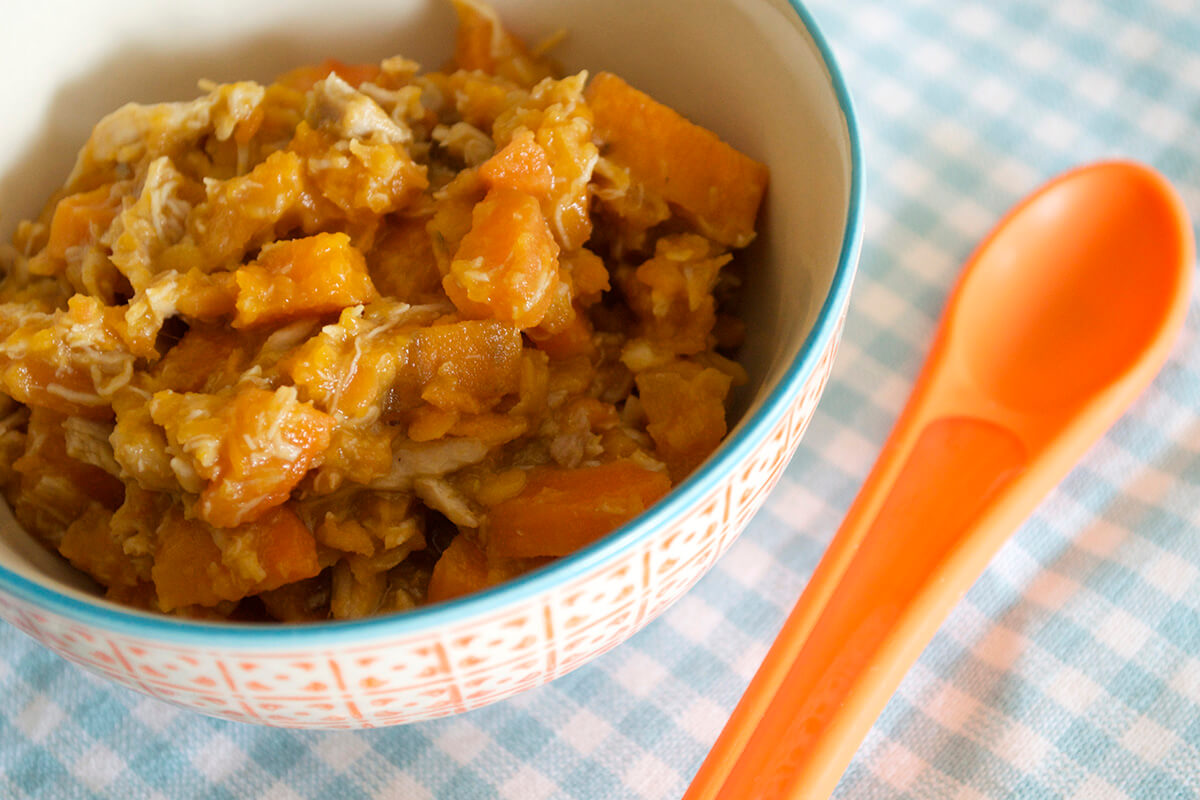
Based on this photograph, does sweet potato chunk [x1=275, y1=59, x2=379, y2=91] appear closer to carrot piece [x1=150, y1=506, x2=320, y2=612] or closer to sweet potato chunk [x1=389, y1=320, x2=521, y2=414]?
sweet potato chunk [x1=389, y1=320, x2=521, y2=414]

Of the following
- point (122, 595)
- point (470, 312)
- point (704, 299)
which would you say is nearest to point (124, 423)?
point (122, 595)

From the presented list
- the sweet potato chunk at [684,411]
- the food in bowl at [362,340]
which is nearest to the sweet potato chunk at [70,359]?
the food in bowl at [362,340]

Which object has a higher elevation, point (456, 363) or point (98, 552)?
point (456, 363)

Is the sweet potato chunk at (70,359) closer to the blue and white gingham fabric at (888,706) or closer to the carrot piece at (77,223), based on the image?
the carrot piece at (77,223)

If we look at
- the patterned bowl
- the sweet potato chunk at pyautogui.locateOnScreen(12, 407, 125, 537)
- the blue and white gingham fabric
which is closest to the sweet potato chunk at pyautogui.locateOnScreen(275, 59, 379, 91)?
the patterned bowl

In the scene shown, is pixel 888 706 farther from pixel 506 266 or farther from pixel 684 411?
pixel 506 266

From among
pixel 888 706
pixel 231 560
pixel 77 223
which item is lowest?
pixel 888 706

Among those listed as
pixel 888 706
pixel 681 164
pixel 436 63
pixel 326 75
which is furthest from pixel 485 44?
pixel 888 706
